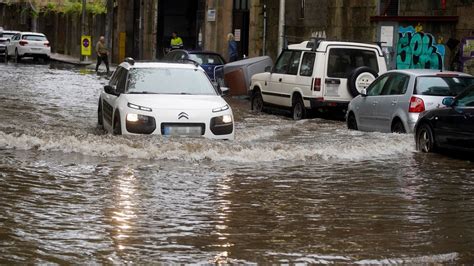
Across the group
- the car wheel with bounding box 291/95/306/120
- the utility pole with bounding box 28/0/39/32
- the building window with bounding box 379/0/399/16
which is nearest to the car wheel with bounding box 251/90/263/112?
the car wheel with bounding box 291/95/306/120

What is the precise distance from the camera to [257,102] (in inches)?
1003

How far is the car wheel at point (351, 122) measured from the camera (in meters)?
19.3

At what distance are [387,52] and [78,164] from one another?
1610 cm

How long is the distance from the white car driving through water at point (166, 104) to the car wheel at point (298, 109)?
6602mm

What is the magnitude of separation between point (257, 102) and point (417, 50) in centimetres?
471

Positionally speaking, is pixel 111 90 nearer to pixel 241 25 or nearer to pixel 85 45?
pixel 241 25

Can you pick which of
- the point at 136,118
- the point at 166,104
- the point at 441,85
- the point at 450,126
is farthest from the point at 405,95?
the point at 136,118

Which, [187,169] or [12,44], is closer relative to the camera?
[187,169]

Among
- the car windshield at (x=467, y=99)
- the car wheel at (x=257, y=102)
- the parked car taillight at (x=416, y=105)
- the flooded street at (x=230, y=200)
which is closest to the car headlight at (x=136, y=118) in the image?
the flooded street at (x=230, y=200)

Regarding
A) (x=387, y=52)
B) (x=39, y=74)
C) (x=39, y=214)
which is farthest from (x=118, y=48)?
(x=39, y=214)

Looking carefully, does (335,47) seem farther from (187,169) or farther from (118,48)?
(118,48)

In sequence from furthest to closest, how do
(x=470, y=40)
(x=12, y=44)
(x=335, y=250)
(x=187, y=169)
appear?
(x=12, y=44)
(x=470, y=40)
(x=187, y=169)
(x=335, y=250)

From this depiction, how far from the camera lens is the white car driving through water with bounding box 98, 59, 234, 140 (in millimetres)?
14344

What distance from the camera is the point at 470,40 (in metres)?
24.6
